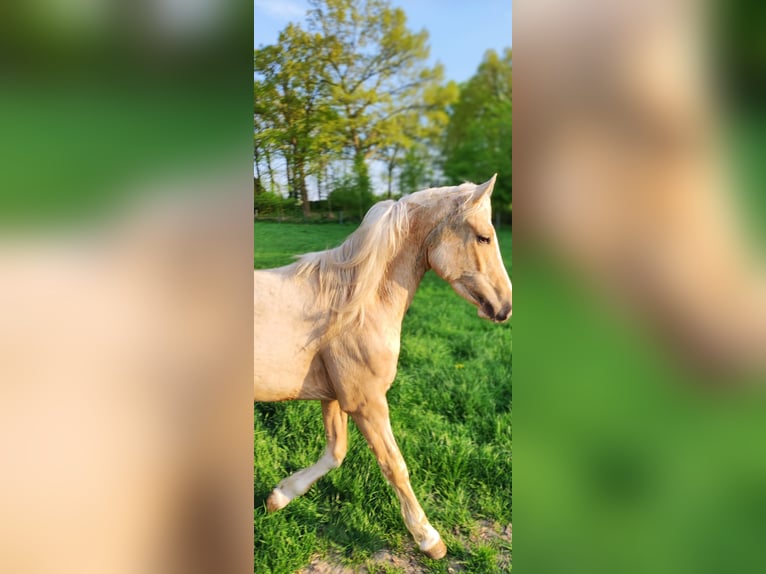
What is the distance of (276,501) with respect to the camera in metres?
1.65

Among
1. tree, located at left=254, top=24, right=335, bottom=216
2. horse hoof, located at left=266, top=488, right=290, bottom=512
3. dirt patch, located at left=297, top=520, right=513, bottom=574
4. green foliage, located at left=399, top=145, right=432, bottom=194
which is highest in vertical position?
tree, located at left=254, top=24, right=335, bottom=216

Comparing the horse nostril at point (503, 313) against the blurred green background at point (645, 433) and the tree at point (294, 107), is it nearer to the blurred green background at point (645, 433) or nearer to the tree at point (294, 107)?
the blurred green background at point (645, 433)

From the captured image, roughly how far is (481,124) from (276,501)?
1.52m

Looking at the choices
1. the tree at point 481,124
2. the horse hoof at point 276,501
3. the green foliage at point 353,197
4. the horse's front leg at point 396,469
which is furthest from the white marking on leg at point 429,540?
the tree at point 481,124

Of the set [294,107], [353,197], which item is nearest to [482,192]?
[353,197]

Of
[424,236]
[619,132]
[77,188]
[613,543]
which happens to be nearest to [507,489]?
[613,543]

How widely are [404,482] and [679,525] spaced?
77 centimetres

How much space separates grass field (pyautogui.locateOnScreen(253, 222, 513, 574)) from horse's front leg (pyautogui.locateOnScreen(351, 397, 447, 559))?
0.19 ft

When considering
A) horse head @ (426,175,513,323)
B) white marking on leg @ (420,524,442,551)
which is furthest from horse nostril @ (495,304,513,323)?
white marking on leg @ (420,524,442,551)

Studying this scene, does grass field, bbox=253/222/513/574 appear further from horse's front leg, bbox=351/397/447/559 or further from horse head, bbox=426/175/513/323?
horse head, bbox=426/175/513/323

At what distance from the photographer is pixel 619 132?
1.09 meters

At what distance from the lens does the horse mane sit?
60.7 inches

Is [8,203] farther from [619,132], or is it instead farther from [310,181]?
[619,132]

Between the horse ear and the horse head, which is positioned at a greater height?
the horse ear
